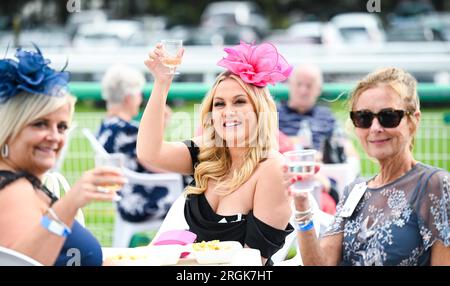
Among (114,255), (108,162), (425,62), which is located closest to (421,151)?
(425,62)

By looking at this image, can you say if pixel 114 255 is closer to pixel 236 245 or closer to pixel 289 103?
pixel 236 245

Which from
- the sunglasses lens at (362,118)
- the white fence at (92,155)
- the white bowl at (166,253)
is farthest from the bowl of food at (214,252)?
the white fence at (92,155)

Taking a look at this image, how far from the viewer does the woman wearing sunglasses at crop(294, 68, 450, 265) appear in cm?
316

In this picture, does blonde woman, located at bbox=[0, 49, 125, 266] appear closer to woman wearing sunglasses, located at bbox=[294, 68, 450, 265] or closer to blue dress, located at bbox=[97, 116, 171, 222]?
woman wearing sunglasses, located at bbox=[294, 68, 450, 265]

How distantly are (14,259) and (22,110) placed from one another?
1.56ft

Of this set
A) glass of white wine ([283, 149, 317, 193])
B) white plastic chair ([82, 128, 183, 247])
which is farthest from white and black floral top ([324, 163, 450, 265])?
white plastic chair ([82, 128, 183, 247])

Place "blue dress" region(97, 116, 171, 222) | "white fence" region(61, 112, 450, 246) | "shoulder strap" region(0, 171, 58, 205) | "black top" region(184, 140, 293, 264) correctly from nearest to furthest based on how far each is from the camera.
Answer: "shoulder strap" region(0, 171, 58, 205) → "black top" region(184, 140, 293, 264) → "blue dress" region(97, 116, 171, 222) → "white fence" region(61, 112, 450, 246)

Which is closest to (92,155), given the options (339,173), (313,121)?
(313,121)

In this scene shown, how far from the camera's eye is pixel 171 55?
3.41 metres

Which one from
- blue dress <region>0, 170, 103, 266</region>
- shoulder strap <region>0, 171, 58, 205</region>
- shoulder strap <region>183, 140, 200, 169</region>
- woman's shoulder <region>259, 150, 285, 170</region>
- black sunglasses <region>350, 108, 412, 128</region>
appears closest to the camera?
shoulder strap <region>0, 171, 58, 205</region>

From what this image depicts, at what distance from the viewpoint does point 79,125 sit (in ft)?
23.9

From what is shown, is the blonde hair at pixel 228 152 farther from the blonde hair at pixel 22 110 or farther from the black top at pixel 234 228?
the blonde hair at pixel 22 110

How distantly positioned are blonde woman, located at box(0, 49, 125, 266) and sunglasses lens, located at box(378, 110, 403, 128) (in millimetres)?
1177

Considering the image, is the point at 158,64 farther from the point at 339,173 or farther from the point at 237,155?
the point at 339,173
